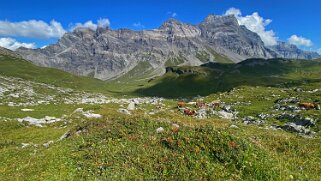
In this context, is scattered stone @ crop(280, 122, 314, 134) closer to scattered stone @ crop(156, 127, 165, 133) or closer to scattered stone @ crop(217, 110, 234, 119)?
scattered stone @ crop(217, 110, 234, 119)

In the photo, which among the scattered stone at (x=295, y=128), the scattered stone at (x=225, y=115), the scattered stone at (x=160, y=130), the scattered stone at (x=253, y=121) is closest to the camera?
the scattered stone at (x=160, y=130)

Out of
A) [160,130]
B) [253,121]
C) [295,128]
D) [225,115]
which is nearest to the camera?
[160,130]

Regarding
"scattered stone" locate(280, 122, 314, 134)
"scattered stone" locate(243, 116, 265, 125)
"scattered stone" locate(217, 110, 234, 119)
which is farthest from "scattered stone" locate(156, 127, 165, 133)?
"scattered stone" locate(217, 110, 234, 119)

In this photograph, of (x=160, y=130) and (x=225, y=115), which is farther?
(x=225, y=115)

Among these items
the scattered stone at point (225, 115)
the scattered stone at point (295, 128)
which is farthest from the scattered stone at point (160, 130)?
the scattered stone at point (225, 115)

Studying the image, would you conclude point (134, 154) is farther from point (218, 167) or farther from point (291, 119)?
point (291, 119)

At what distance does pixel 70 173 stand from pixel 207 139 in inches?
323

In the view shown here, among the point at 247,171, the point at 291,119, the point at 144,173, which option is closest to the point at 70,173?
the point at 144,173

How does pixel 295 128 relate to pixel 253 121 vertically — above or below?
above

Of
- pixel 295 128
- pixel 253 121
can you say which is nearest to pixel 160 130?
pixel 295 128

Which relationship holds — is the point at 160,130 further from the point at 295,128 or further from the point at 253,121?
the point at 253,121

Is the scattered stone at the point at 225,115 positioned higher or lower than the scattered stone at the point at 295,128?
lower

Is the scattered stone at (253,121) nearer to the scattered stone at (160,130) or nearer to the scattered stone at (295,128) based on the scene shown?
the scattered stone at (295,128)

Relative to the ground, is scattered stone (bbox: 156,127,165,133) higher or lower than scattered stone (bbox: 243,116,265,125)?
higher
